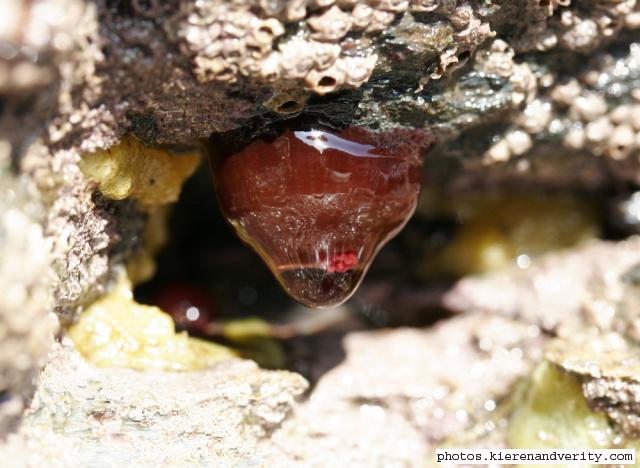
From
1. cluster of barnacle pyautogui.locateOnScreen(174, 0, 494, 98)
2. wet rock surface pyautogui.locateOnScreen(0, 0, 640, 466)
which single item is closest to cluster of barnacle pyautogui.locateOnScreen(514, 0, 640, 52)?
wet rock surface pyautogui.locateOnScreen(0, 0, 640, 466)

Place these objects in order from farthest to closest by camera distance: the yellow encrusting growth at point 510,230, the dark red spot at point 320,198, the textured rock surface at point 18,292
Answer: the yellow encrusting growth at point 510,230 → the dark red spot at point 320,198 → the textured rock surface at point 18,292

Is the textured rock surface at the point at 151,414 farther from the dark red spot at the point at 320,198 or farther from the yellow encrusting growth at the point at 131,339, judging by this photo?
the dark red spot at the point at 320,198

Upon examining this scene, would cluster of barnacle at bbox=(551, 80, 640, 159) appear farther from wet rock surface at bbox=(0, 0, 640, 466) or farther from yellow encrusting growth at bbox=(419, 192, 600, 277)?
yellow encrusting growth at bbox=(419, 192, 600, 277)

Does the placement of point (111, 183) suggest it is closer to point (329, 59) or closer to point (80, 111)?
point (80, 111)

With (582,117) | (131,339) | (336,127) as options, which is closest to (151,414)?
(131,339)

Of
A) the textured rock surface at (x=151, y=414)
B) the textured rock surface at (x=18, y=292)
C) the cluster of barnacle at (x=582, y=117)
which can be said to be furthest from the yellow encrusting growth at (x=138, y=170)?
the cluster of barnacle at (x=582, y=117)
